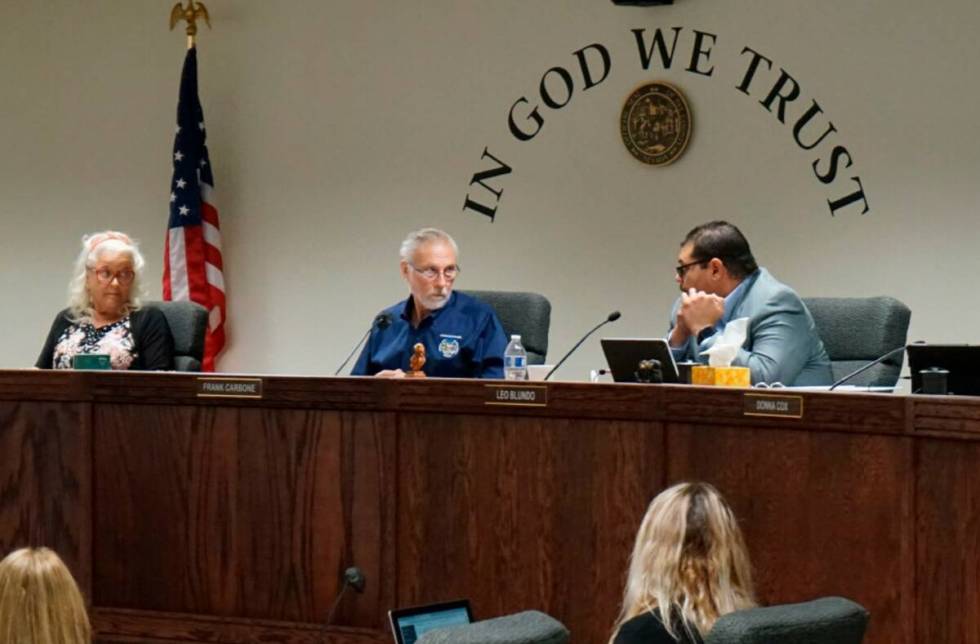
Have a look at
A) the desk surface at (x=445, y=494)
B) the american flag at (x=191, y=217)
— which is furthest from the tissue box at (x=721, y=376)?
the american flag at (x=191, y=217)

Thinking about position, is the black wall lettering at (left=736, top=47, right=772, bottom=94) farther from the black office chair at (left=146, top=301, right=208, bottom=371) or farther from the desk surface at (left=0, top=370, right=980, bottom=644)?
the desk surface at (left=0, top=370, right=980, bottom=644)

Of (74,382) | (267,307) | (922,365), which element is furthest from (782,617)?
(267,307)

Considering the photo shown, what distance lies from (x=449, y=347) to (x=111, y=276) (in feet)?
4.47

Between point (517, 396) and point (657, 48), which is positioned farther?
point (657, 48)

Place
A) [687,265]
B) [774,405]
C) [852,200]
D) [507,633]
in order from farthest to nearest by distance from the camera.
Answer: [852,200] < [687,265] < [774,405] < [507,633]

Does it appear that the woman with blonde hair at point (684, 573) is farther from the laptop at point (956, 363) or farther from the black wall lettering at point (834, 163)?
the black wall lettering at point (834, 163)

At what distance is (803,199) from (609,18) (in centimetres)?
117

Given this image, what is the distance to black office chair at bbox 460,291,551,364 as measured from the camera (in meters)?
5.42

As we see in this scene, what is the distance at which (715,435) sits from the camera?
3.75 m

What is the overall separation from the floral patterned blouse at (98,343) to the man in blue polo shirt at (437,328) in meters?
0.86

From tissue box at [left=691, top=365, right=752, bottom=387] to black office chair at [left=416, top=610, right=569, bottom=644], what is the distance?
212 centimetres

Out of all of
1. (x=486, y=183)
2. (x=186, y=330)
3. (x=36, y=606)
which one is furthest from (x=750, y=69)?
(x=36, y=606)

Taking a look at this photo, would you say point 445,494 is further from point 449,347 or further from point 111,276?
point 111,276

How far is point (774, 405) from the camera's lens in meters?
3.64
